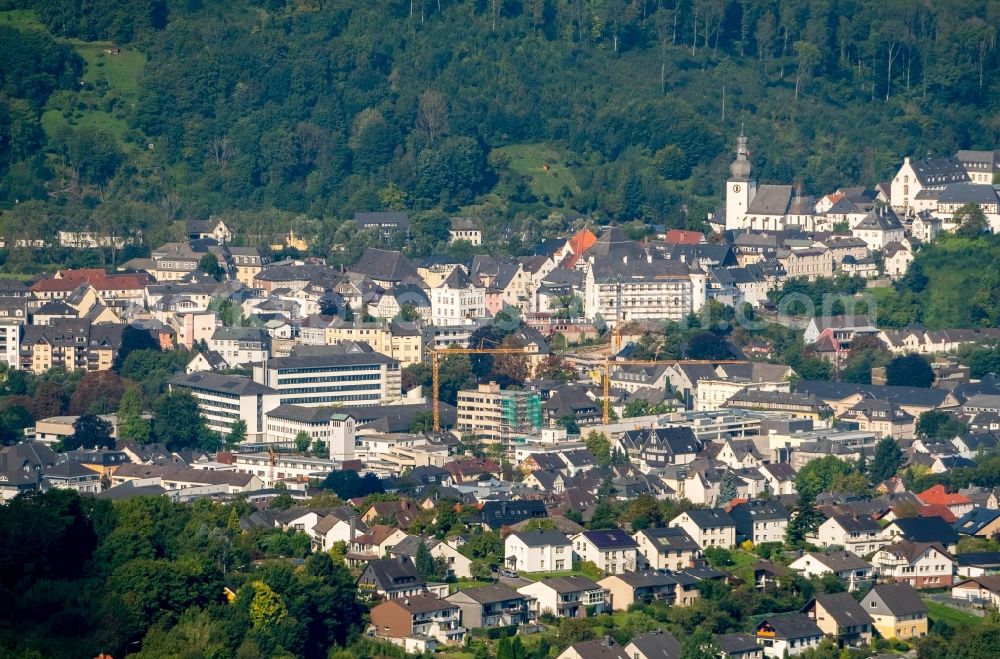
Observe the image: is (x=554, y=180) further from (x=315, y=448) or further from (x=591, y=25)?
(x=315, y=448)

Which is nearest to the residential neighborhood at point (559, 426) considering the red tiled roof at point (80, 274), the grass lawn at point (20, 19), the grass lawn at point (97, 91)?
the red tiled roof at point (80, 274)

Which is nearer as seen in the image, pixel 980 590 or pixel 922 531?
pixel 980 590

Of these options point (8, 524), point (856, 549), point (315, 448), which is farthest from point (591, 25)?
point (8, 524)

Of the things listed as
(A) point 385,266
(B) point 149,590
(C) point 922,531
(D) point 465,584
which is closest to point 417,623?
(D) point 465,584

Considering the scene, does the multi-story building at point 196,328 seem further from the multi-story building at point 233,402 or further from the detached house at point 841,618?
the detached house at point 841,618

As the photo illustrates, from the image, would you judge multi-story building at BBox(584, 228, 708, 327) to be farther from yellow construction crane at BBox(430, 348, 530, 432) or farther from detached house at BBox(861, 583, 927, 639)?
detached house at BBox(861, 583, 927, 639)

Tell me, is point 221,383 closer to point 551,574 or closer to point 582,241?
point 582,241
